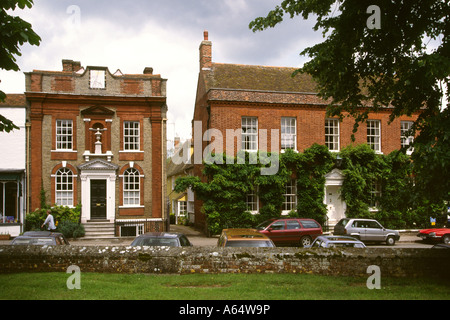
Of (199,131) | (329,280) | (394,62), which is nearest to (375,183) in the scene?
(199,131)

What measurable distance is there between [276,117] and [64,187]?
14.2m

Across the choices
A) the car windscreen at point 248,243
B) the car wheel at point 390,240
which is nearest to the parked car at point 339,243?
the car windscreen at point 248,243

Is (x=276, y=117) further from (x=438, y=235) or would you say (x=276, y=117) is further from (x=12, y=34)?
(x=12, y=34)

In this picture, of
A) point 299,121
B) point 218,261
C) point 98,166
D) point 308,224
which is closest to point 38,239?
point 218,261

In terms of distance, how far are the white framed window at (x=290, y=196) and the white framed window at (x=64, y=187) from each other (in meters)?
13.5

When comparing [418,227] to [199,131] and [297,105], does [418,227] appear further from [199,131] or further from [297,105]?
[199,131]

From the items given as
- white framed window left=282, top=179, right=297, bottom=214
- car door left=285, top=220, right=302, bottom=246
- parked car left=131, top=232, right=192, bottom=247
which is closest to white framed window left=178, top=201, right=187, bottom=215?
white framed window left=282, top=179, right=297, bottom=214

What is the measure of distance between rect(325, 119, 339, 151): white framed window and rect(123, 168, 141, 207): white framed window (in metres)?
12.8

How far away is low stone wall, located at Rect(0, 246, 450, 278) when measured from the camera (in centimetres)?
1075

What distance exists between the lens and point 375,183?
29203 mm

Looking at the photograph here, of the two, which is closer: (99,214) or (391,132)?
(99,214)

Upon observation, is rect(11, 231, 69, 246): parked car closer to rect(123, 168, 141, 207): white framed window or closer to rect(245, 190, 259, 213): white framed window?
rect(123, 168, 141, 207): white framed window

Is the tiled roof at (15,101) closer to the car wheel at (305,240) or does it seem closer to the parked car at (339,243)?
the car wheel at (305,240)
